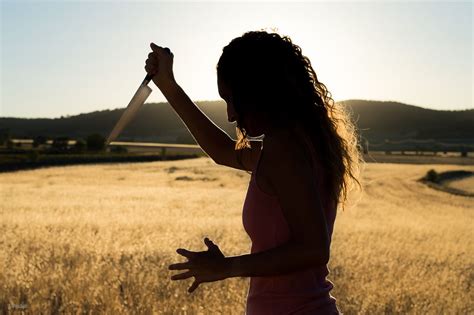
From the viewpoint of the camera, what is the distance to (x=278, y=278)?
2082mm

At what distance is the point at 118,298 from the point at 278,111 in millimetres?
4067

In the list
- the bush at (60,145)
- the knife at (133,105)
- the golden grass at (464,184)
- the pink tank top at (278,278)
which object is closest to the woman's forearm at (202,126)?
the knife at (133,105)

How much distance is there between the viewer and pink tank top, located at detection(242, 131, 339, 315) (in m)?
2.04

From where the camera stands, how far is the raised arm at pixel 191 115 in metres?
2.77

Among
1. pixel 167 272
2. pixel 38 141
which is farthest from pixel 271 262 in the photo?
pixel 38 141


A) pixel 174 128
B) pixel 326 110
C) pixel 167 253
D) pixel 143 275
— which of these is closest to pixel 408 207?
pixel 167 253

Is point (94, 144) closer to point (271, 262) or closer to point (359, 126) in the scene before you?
point (359, 126)

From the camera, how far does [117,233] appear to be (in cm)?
1181

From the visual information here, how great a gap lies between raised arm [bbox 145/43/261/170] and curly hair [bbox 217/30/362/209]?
620 millimetres

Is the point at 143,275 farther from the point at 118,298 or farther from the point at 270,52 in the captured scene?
the point at 270,52

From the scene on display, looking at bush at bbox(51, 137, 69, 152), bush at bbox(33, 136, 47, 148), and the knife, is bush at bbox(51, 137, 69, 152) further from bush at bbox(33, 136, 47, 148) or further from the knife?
the knife

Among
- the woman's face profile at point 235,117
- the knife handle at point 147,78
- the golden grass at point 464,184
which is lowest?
the golden grass at point 464,184

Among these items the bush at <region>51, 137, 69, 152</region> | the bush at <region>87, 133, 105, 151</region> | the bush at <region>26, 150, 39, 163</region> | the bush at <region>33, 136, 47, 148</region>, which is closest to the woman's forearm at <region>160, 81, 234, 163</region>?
the bush at <region>26, 150, 39, 163</region>

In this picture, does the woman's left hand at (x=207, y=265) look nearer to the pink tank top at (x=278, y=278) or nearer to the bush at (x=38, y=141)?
the pink tank top at (x=278, y=278)
